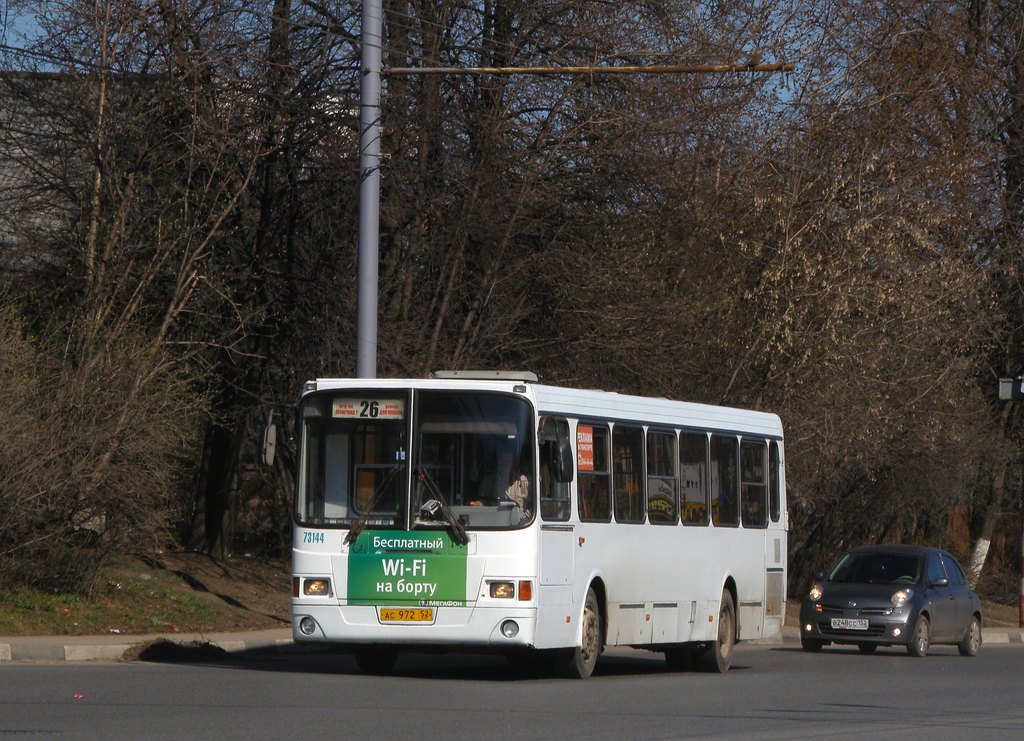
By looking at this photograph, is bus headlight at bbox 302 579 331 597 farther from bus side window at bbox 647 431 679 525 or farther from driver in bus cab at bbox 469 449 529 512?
bus side window at bbox 647 431 679 525

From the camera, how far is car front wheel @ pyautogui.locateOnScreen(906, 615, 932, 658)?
23.4m

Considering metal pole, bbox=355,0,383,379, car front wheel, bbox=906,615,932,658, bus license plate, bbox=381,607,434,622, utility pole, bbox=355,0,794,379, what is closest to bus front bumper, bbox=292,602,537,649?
bus license plate, bbox=381,607,434,622

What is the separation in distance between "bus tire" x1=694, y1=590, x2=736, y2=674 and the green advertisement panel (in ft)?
14.9

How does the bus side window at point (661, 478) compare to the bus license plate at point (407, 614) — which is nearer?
the bus license plate at point (407, 614)

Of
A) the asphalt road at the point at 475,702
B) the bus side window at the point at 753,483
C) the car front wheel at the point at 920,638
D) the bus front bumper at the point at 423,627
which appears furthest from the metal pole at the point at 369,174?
the car front wheel at the point at 920,638

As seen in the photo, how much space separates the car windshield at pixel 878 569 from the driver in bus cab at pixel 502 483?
1099 cm

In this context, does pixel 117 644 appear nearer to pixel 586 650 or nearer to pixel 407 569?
pixel 407 569

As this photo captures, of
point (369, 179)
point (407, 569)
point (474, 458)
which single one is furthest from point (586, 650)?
point (369, 179)

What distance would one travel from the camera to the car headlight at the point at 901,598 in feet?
77.3

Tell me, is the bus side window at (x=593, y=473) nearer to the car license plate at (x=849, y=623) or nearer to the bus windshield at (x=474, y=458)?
the bus windshield at (x=474, y=458)

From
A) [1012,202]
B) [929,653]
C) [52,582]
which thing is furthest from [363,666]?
[1012,202]

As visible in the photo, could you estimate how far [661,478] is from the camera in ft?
57.3

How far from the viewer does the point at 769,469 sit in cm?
2011

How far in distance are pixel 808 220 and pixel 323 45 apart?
9120 millimetres
